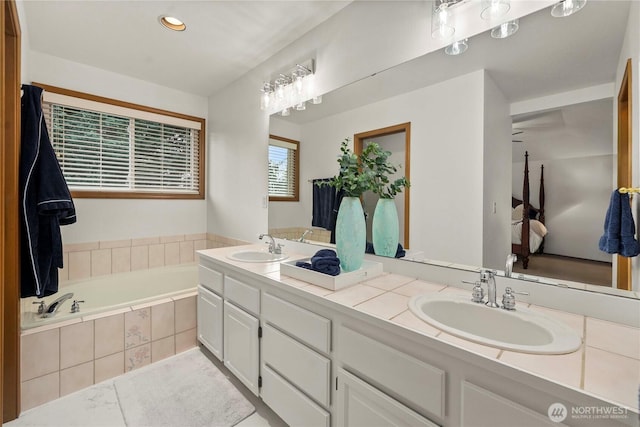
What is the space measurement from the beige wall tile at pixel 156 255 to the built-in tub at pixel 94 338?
45cm

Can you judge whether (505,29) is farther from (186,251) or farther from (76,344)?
(186,251)

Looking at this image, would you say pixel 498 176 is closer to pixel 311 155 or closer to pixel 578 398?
pixel 578 398

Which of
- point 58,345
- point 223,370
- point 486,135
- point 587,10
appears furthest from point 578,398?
point 58,345

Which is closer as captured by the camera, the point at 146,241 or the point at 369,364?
the point at 369,364

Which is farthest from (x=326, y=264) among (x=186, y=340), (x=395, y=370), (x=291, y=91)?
(x=186, y=340)

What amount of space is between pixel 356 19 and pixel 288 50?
2.22 feet

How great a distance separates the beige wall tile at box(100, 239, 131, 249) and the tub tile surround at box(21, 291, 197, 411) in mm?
1014

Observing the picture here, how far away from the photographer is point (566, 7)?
1.06 m

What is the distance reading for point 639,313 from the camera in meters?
0.91

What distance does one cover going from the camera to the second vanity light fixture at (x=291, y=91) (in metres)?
2.05

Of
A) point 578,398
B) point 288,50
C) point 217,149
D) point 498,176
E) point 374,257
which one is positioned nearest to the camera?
point 578,398

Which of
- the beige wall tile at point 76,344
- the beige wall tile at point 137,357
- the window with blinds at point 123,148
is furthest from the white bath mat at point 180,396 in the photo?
the window with blinds at point 123,148

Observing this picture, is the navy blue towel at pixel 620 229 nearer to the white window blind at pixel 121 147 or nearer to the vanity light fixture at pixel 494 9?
the vanity light fixture at pixel 494 9

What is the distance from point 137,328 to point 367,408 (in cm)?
175
